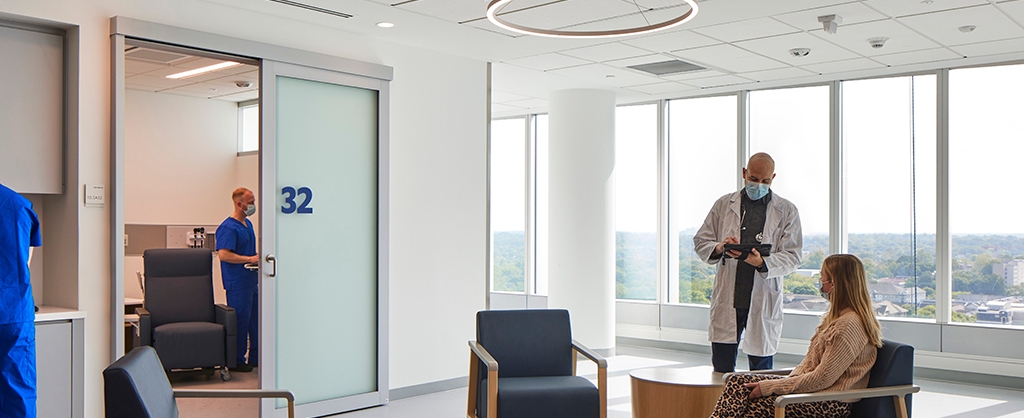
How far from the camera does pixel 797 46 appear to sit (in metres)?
6.27

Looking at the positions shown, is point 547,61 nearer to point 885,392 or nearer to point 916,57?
point 916,57

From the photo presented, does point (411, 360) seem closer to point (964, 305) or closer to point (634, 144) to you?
point (634, 144)

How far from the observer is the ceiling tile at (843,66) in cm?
683

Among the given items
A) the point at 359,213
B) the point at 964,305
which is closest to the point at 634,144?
the point at 964,305

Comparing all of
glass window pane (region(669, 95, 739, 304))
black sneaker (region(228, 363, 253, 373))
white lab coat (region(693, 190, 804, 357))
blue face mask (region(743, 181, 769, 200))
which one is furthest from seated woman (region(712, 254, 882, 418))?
glass window pane (region(669, 95, 739, 304))

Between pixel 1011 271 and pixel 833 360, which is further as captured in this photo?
pixel 1011 271

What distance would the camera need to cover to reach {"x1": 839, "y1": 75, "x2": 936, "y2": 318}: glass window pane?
23.8ft

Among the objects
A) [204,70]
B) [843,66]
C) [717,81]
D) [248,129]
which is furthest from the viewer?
[248,129]

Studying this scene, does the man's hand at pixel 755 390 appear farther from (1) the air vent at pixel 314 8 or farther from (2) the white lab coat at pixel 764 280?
(1) the air vent at pixel 314 8

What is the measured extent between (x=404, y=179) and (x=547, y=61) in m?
1.62

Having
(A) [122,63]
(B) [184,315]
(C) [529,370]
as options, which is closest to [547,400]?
(C) [529,370]

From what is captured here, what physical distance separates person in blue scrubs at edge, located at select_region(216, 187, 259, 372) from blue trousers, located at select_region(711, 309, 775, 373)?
155 inches

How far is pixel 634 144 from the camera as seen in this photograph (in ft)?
29.9

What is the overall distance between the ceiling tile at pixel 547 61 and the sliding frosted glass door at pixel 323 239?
4.45 ft
